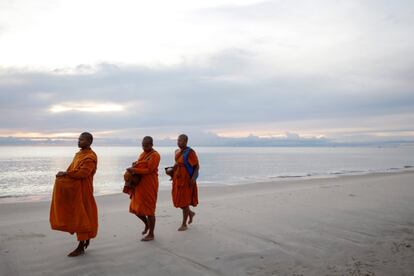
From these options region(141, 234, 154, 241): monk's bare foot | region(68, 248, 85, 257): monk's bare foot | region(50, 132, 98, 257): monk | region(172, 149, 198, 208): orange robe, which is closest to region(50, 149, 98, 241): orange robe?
region(50, 132, 98, 257): monk

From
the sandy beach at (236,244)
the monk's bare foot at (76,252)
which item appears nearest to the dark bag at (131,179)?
the sandy beach at (236,244)

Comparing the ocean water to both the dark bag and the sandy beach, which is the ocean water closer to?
the sandy beach

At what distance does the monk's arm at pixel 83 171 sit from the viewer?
4.97m

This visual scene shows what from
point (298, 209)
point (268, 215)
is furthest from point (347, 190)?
point (268, 215)

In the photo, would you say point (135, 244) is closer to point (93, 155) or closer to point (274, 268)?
point (93, 155)

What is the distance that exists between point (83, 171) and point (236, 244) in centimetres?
274

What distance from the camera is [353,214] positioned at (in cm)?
836

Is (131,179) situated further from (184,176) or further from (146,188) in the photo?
(184,176)

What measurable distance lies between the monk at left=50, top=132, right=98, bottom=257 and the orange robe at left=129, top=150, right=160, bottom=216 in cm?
92

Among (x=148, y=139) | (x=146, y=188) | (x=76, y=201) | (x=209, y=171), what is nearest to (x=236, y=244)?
(x=146, y=188)

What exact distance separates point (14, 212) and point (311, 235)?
8.14 m

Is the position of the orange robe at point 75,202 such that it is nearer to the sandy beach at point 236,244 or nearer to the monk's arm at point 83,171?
the monk's arm at point 83,171

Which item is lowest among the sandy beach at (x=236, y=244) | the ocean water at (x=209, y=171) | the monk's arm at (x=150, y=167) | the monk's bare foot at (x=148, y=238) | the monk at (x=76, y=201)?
the ocean water at (x=209, y=171)

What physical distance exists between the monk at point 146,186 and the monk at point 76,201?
3.02ft
